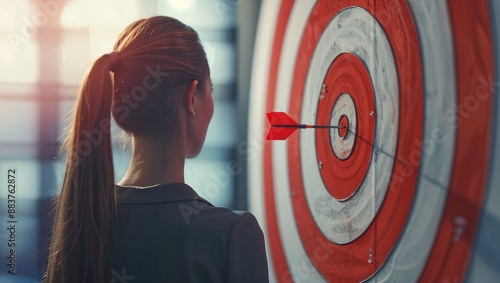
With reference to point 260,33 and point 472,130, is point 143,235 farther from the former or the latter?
point 260,33

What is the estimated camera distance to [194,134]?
106 cm

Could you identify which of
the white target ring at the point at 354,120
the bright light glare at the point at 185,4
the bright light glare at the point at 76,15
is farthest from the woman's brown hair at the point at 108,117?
the bright light glare at the point at 76,15

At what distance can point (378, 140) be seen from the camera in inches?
45.7

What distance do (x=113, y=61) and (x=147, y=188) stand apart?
206 millimetres

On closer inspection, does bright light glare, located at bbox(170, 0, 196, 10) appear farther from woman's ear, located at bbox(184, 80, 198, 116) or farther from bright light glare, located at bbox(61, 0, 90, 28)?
woman's ear, located at bbox(184, 80, 198, 116)

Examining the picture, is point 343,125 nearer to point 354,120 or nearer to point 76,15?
point 354,120

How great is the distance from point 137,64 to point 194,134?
0.48 feet

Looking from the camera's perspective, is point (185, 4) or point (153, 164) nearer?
point (153, 164)

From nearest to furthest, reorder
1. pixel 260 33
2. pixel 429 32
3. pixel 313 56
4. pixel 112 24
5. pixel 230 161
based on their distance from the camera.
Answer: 1. pixel 429 32
2. pixel 313 56
3. pixel 260 33
4. pixel 230 161
5. pixel 112 24

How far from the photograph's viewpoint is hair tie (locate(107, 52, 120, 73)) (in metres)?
1.01

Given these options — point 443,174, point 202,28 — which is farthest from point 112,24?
point 443,174

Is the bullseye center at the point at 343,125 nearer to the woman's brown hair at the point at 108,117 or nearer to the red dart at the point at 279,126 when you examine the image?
the red dart at the point at 279,126

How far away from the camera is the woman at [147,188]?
0.92 metres

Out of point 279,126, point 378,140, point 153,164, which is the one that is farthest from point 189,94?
point 279,126
